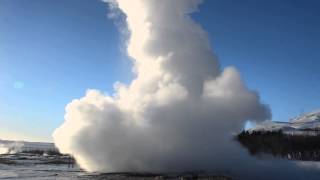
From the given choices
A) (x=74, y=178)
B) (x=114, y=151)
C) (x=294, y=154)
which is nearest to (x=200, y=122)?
(x=114, y=151)

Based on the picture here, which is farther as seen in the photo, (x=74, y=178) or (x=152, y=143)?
(x=152, y=143)

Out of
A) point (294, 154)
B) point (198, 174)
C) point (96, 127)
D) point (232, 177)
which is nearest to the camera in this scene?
point (232, 177)

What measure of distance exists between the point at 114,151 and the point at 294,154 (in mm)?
87385

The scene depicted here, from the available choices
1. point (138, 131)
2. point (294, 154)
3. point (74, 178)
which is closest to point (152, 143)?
point (138, 131)

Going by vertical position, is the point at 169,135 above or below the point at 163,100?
below

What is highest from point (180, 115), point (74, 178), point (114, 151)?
point (180, 115)

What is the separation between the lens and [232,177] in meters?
50.2

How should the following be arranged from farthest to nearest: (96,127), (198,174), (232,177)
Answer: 1. (96,127)
2. (198,174)
3. (232,177)

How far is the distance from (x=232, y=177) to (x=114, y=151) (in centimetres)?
1547

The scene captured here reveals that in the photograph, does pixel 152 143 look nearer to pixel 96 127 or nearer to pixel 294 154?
pixel 96 127

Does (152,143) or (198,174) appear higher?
(152,143)

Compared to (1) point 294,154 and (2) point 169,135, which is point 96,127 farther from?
(1) point 294,154

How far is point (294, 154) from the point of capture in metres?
137

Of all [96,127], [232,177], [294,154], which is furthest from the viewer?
[294,154]
